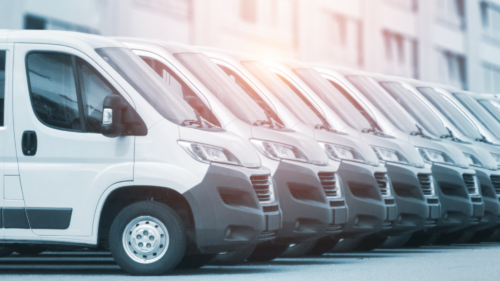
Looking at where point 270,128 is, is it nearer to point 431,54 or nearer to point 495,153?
point 495,153

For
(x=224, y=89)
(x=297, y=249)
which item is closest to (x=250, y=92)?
(x=224, y=89)

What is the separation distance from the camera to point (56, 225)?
7.83 metres

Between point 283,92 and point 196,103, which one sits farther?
point 283,92

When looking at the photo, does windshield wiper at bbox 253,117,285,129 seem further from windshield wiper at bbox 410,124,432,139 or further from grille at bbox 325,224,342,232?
windshield wiper at bbox 410,124,432,139

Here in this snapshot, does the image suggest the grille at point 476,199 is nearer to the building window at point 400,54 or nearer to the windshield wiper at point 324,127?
the windshield wiper at point 324,127

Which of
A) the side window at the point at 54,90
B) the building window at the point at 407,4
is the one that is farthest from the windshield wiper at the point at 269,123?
the building window at the point at 407,4

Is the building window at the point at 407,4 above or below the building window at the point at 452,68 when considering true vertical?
above

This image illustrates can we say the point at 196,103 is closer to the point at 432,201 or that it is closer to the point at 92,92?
the point at 92,92

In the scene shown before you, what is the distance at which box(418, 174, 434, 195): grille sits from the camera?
36.9 feet

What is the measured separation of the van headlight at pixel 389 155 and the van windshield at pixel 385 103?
801mm

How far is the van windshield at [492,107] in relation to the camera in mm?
14452

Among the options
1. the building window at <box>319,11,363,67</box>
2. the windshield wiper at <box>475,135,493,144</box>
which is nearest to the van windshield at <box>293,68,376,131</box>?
the windshield wiper at <box>475,135,493,144</box>

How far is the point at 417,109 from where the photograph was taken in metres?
12.5

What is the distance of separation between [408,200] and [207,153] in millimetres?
3833
